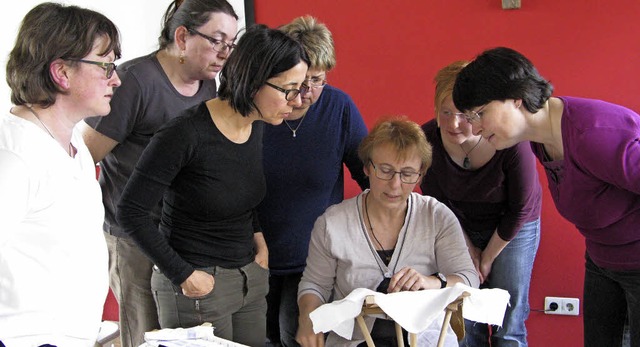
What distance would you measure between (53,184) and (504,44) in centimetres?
199

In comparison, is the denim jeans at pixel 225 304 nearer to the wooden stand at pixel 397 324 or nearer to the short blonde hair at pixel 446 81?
the wooden stand at pixel 397 324

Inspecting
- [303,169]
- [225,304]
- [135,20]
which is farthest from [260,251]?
[135,20]

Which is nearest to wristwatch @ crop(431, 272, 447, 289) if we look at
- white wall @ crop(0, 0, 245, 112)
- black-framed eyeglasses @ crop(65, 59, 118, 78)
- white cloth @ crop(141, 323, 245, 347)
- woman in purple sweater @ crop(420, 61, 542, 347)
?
woman in purple sweater @ crop(420, 61, 542, 347)

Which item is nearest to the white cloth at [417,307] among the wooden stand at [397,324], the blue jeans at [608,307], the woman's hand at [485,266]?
the wooden stand at [397,324]

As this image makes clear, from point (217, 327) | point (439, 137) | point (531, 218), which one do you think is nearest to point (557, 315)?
point (531, 218)

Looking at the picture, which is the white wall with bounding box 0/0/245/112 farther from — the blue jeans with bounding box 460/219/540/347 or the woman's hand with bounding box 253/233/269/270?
the blue jeans with bounding box 460/219/540/347

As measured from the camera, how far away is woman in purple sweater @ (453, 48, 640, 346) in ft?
5.35

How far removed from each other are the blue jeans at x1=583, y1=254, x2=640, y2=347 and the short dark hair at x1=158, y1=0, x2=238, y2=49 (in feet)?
4.23

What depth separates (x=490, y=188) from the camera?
87.6 inches

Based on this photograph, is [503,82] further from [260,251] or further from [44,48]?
[44,48]

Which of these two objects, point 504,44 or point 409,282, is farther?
point 504,44

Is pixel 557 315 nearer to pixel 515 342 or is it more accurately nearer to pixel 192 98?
pixel 515 342

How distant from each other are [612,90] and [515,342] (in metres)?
1.04

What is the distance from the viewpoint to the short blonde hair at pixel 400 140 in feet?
6.61
